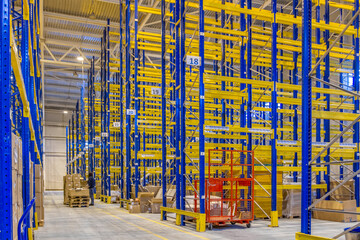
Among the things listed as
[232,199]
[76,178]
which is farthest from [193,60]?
[76,178]

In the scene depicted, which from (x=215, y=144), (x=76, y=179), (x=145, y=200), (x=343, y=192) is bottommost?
(x=145, y=200)

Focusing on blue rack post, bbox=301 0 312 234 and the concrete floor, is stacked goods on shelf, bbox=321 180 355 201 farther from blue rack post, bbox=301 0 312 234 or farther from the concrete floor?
blue rack post, bbox=301 0 312 234

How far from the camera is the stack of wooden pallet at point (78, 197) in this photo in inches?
722

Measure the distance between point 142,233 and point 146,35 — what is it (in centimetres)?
1011

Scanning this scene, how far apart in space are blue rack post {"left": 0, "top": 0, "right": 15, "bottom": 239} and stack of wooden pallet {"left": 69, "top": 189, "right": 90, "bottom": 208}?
15270mm

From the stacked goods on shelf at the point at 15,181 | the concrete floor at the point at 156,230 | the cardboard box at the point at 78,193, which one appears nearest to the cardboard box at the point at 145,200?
the concrete floor at the point at 156,230

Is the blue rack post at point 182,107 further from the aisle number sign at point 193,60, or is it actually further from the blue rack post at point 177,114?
the aisle number sign at point 193,60

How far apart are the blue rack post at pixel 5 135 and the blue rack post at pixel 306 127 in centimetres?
447

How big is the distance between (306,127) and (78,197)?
14.6m

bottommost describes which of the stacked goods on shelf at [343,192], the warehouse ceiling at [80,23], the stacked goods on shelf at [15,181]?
the stacked goods on shelf at [343,192]

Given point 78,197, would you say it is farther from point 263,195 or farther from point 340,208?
point 340,208

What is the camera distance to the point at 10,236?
3.58 metres

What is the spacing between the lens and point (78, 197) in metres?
18.7

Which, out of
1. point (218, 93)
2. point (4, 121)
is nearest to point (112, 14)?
point (218, 93)
